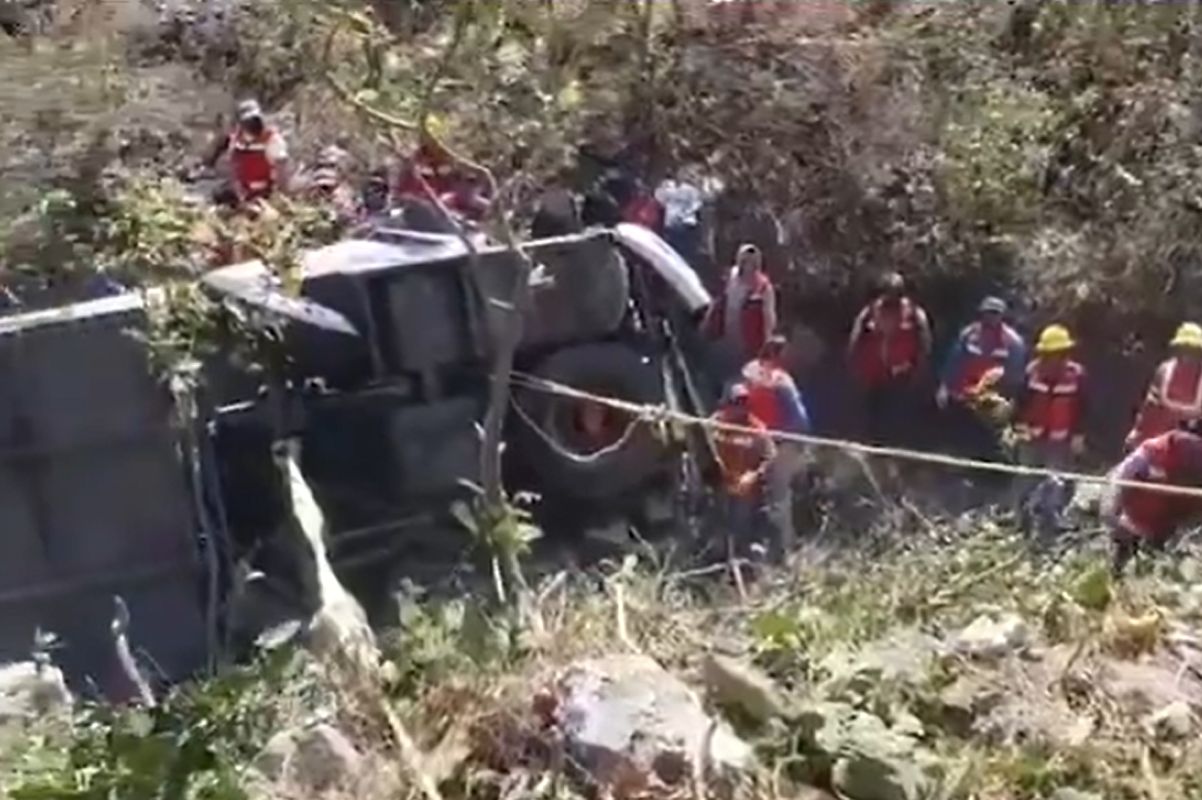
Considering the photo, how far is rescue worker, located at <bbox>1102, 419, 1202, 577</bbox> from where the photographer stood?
7797 millimetres

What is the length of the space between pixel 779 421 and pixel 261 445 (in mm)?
2140

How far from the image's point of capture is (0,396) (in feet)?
28.1

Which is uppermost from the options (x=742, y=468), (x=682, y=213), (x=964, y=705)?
(x=682, y=213)

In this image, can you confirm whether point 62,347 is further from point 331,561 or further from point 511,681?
point 511,681

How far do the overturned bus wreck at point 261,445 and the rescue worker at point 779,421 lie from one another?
478 millimetres

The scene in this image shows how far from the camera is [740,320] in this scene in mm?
10625

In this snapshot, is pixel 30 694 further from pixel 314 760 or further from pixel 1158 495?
pixel 1158 495

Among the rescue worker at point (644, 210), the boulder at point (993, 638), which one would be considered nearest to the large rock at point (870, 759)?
the boulder at point (993, 638)

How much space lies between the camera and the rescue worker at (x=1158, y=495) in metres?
7.80

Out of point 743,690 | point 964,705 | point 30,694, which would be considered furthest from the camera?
point 30,694

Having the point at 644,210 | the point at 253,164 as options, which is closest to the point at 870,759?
the point at 253,164

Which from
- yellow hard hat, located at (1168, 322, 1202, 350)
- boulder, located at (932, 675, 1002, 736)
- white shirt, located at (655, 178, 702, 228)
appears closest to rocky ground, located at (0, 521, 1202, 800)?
boulder, located at (932, 675, 1002, 736)

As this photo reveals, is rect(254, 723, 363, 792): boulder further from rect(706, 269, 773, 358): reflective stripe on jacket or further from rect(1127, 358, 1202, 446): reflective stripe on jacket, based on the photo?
rect(706, 269, 773, 358): reflective stripe on jacket

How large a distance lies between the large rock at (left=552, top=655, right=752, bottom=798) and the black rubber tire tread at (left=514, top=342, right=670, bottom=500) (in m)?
4.44
